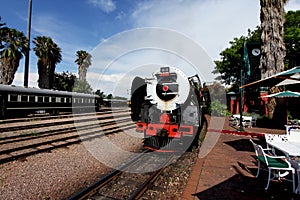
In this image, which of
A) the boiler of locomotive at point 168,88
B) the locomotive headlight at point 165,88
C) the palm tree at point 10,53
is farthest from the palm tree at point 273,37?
the palm tree at point 10,53

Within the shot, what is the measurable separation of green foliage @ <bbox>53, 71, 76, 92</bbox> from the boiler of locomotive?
3689cm

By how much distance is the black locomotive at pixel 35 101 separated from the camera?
47.4ft

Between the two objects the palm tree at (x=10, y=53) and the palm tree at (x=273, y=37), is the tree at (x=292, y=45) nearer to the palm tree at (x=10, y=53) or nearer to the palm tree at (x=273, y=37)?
the palm tree at (x=273, y=37)

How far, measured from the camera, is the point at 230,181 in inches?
156

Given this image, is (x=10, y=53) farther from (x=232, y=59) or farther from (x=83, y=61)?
(x=232, y=59)

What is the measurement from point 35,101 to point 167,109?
14.8 meters

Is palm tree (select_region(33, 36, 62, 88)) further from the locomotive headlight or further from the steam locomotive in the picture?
the locomotive headlight

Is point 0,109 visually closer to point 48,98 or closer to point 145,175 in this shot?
point 48,98

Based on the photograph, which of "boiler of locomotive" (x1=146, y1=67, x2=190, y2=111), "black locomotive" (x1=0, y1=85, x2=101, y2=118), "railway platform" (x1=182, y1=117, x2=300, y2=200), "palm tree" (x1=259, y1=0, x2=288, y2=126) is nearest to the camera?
"railway platform" (x1=182, y1=117, x2=300, y2=200)

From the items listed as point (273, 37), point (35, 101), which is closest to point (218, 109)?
point (273, 37)

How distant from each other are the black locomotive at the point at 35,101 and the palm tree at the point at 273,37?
1764 cm

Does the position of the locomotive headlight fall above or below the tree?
below

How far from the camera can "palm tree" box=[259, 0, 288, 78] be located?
12.4m

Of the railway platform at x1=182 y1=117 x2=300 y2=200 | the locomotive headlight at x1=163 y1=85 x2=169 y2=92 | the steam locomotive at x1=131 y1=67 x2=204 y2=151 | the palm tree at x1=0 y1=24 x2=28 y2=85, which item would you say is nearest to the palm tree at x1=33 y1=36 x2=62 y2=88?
the palm tree at x1=0 y1=24 x2=28 y2=85
